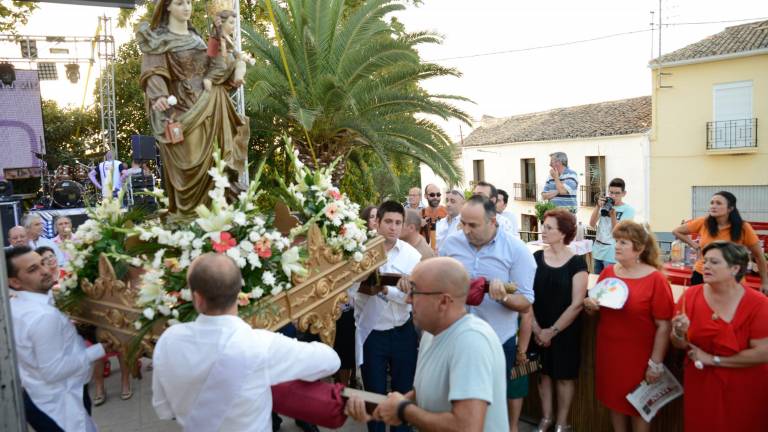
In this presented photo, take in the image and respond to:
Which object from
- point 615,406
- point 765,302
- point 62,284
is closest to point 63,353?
point 62,284

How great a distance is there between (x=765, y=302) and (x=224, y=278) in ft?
10.7

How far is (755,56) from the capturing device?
20391 millimetres

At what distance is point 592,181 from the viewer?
26.7 metres

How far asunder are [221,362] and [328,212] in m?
1.67

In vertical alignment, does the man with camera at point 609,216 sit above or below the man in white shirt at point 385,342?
above

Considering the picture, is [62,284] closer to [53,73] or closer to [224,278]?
[224,278]

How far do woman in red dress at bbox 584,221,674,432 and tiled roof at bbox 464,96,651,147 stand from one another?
21743 mm

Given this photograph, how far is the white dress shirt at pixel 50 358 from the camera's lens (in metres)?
3.35

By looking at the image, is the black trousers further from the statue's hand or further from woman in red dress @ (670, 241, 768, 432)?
woman in red dress @ (670, 241, 768, 432)

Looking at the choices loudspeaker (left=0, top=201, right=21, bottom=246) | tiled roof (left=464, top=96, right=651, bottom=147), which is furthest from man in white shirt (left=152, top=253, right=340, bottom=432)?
tiled roof (left=464, top=96, right=651, bottom=147)

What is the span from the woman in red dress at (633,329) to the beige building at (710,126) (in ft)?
65.3

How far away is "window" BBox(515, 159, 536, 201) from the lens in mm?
29859

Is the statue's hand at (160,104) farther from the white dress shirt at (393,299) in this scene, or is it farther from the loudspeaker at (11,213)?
the loudspeaker at (11,213)

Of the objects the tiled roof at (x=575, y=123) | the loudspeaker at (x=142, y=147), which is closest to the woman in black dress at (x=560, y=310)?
the loudspeaker at (x=142, y=147)
